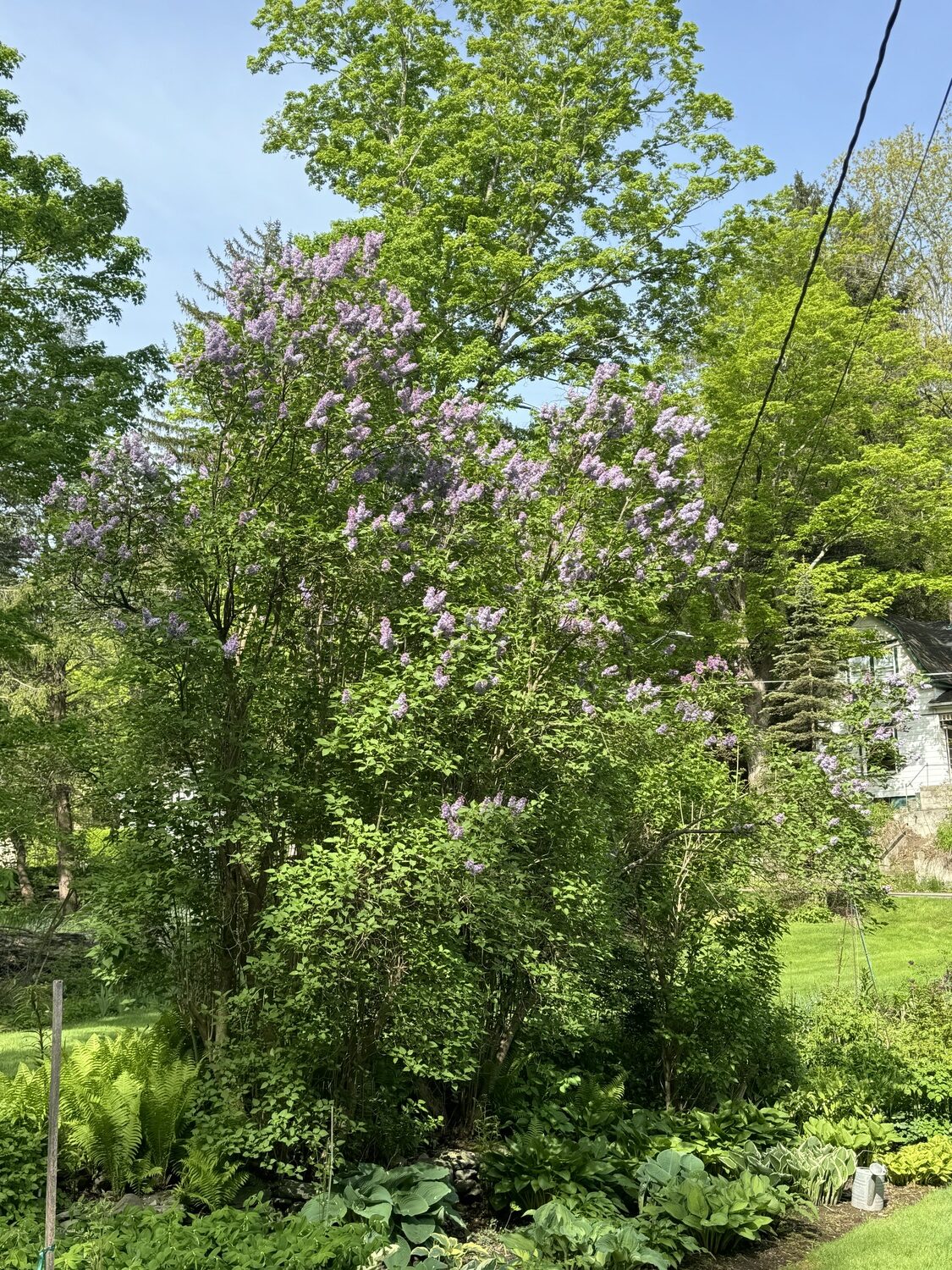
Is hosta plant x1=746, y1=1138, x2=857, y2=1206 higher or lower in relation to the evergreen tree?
lower

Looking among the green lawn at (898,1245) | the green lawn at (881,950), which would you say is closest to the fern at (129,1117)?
the green lawn at (898,1245)

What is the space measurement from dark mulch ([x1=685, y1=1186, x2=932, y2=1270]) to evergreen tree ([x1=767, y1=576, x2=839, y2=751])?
12909mm

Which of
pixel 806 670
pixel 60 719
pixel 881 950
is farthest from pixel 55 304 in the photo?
pixel 806 670

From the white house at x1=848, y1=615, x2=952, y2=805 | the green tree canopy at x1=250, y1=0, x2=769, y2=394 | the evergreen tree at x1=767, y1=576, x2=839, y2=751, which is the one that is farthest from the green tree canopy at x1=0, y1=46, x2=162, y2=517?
the white house at x1=848, y1=615, x2=952, y2=805

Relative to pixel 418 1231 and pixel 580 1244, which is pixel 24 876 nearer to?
pixel 418 1231

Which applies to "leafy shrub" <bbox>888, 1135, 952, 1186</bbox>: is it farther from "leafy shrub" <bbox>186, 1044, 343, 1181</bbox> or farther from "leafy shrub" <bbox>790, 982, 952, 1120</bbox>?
"leafy shrub" <bbox>186, 1044, 343, 1181</bbox>

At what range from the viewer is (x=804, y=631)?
70.5ft

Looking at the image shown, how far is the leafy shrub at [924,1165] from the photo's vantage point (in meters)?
6.54

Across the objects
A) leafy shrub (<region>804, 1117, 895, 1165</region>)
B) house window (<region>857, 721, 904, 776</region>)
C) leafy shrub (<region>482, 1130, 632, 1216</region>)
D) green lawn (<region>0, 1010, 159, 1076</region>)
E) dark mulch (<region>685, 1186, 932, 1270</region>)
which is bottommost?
dark mulch (<region>685, 1186, 932, 1270</region>)

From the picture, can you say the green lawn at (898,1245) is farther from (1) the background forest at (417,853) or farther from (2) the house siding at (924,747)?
(2) the house siding at (924,747)

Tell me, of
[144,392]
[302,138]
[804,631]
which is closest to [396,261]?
[144,392]

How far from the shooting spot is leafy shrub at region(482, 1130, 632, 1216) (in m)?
5.38

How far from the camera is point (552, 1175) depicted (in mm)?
5449

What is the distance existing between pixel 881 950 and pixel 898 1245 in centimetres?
863
